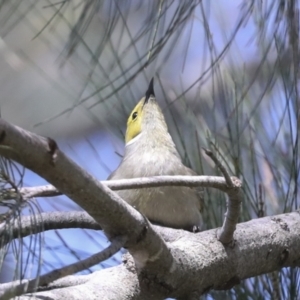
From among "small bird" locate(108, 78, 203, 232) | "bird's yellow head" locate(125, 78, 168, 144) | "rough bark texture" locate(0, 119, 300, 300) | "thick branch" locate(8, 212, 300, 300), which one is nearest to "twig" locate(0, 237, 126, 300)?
"rough bark texture" locate(0, 119, 300, 300)

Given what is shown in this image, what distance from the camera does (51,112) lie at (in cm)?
302

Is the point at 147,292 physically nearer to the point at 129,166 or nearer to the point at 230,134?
the point at 230,134

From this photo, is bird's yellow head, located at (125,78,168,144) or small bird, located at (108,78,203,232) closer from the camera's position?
small bird, located at (108,78,203,232)

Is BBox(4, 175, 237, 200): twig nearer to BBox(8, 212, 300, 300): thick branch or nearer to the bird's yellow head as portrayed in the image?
BBox(8, 212, 300, 300): thick branch

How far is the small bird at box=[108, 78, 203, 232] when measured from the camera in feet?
5.83

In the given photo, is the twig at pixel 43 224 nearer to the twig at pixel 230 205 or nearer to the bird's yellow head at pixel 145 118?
the twig at pixel 230 205

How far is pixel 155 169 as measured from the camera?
1.94m

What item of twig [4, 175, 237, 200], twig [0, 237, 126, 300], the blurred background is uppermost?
the blurred background

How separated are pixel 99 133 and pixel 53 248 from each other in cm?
50

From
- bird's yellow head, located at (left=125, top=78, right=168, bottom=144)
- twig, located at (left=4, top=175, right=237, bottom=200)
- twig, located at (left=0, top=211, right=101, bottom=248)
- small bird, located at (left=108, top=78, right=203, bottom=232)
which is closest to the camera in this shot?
twig, located at (left=0, top=211, right=101, bottom=248)

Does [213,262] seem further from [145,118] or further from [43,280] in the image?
[145,118]

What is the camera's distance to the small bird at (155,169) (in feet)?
5.83

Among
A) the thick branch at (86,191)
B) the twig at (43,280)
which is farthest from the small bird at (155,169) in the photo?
the twig at (43,280)

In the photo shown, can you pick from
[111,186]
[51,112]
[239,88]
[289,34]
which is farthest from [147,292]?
[51,112]
